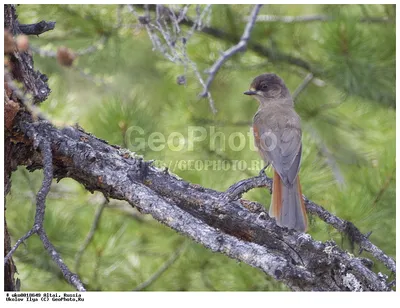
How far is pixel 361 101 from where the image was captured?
4.68m

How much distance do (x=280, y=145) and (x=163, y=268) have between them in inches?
43.9

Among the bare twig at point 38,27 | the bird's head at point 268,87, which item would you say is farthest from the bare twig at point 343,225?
the bird's head at point 268,87

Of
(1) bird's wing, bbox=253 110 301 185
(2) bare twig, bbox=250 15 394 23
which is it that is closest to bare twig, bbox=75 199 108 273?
(1) bird's wing, bbox=253 110 301 185

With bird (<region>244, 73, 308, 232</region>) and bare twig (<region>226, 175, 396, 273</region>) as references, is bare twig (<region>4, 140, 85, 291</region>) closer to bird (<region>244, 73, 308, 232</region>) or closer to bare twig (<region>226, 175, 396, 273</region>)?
bare twig (<region>226, 175, 396, 273</region>)

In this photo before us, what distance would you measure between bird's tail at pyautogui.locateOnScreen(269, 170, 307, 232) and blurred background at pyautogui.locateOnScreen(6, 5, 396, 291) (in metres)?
0.22

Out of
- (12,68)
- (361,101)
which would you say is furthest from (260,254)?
(361,101)

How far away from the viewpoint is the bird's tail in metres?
2.32

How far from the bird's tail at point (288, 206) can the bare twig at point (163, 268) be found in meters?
1.15

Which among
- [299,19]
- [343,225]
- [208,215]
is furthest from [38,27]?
[299,19]

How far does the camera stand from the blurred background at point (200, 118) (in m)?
3.26

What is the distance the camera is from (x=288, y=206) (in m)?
2.48
